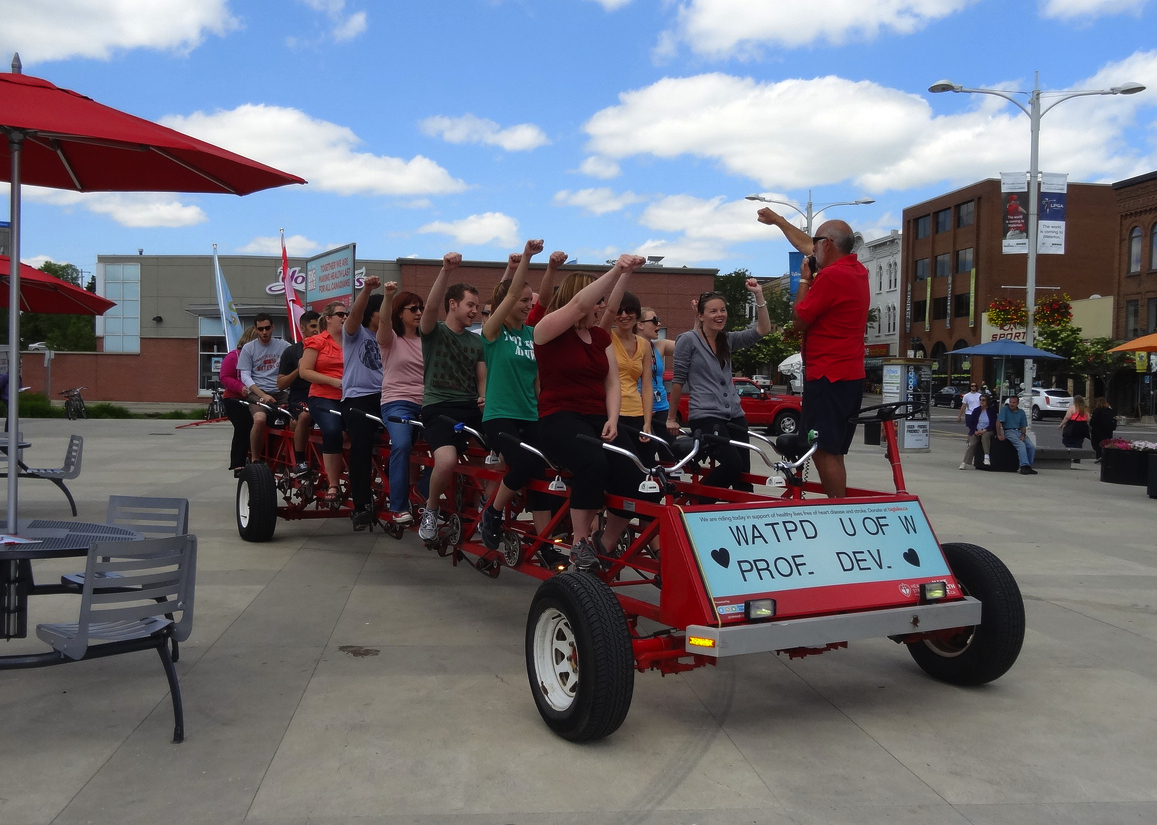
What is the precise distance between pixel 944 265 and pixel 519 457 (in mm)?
68512

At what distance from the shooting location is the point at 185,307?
40.6 meters

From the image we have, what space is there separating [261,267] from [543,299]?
37.6 m

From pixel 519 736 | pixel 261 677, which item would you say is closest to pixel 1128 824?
pixel 519 736

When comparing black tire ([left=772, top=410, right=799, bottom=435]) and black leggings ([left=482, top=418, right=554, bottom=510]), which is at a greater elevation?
black leggings ([left=482, top=418, right=554, bottom=510])

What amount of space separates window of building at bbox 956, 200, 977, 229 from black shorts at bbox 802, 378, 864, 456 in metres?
64.6

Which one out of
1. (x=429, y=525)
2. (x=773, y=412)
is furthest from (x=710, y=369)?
(x=773, y=412)

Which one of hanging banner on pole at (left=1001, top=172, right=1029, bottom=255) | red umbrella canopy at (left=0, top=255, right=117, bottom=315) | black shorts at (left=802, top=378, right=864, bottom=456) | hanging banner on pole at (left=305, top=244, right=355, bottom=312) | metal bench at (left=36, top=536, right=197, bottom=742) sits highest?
hanging banner on pole at (left=1001, top=172, right=1029, bottom=255)

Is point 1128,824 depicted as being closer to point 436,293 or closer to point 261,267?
point 436,293

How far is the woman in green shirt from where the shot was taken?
203 inches

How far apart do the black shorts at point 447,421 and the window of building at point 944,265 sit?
66079 millimetres

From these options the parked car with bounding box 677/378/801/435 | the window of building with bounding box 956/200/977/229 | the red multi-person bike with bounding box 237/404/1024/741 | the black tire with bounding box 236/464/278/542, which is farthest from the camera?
the window of building with bounding box 956/200/977/229

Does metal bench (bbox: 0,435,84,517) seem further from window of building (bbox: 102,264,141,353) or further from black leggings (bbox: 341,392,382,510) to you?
window of building (bbox: 102,264,141,353)

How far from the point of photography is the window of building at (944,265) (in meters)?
66.1

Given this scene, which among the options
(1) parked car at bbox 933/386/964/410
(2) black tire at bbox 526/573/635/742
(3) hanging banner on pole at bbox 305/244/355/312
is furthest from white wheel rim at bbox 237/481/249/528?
(1) parked car at bbox 933/386/964/410
